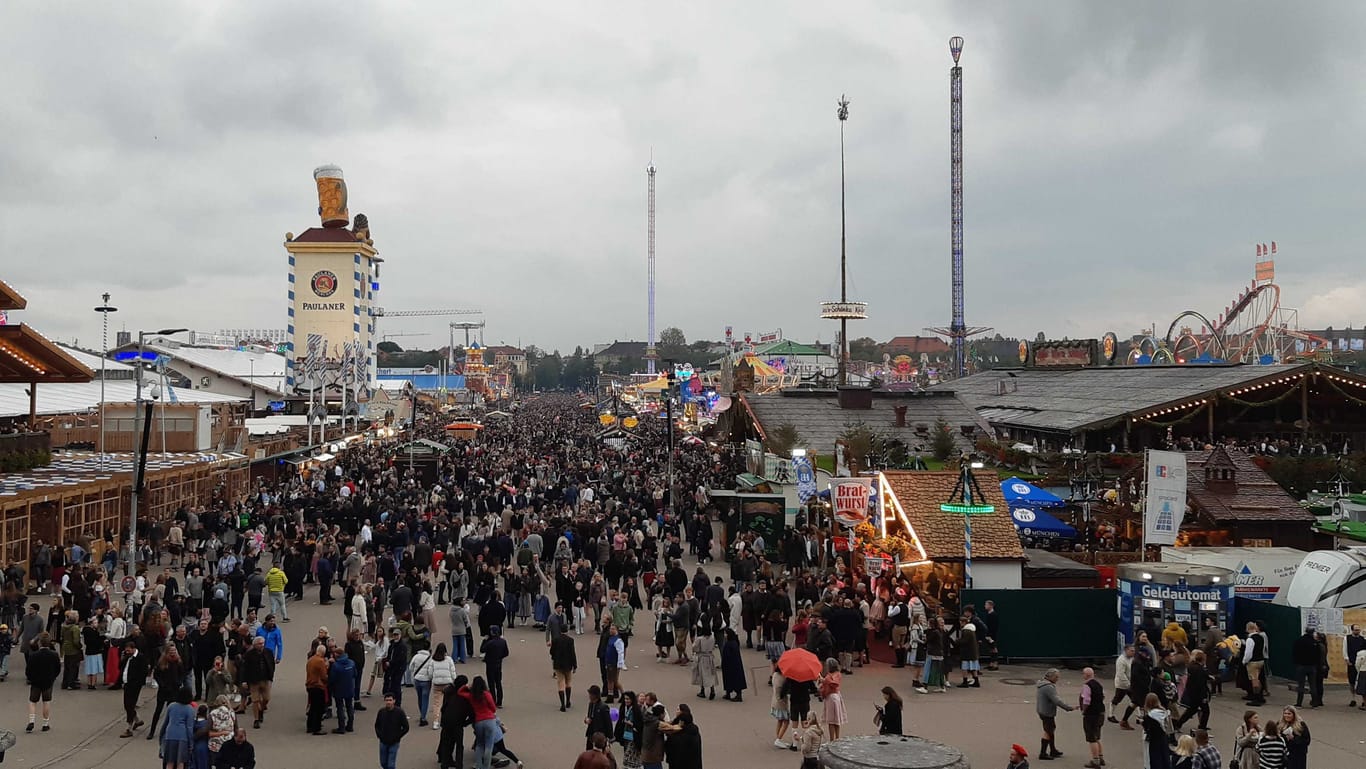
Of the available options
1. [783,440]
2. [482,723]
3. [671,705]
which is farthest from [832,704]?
[783,440]

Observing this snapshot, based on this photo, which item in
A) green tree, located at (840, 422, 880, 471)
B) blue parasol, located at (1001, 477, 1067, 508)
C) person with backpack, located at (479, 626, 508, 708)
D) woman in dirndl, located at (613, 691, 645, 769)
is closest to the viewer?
woman in dirndl, located at (613, 691, 645, 769)

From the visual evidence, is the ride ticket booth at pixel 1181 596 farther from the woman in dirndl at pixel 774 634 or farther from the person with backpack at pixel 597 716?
the person with backpack at pixel 597 716

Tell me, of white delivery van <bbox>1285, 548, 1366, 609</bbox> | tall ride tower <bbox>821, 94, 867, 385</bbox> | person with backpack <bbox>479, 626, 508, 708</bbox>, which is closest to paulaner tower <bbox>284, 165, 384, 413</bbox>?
tall ride tower <bbox>821, 94, 867, 385</bbox>

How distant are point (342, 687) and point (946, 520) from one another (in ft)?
33.2

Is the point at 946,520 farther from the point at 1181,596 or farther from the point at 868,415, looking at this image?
the point at 868,415

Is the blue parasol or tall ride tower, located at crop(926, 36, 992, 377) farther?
tall ride tower, located at crop(926, 36, 992, 377)

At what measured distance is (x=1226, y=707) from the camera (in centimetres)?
1343

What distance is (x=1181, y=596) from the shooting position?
14.6 m

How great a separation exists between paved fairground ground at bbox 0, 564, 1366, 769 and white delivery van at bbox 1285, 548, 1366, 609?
1148 mm

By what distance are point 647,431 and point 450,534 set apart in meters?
43.4

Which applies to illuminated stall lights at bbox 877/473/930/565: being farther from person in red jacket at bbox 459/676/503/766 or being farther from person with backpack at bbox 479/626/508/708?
person in red jacket at bbox 459/676/503/766

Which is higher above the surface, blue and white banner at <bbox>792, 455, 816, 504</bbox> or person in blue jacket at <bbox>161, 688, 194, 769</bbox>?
blue and white banner at <bbox>792, 455, 816, 504</bbox>

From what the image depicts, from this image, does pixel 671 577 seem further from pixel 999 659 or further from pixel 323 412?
pixel 323 412

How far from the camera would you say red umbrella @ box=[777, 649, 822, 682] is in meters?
11.3
